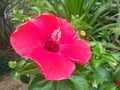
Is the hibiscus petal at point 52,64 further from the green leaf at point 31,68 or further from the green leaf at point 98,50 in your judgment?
the green leaf at point 98,50

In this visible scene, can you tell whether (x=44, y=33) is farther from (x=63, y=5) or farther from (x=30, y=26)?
(x=63, y=5)

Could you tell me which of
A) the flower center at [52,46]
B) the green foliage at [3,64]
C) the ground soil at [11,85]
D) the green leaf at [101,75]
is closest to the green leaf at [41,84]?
the flower center at [52,46]

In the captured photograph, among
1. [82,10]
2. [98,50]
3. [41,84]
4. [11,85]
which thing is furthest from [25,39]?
[11,85]

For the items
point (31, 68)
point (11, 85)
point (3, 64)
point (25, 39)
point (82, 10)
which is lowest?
point (11, 85)

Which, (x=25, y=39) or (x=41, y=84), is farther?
(x=41, y=84)

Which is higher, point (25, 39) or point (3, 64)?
point (25, 39)

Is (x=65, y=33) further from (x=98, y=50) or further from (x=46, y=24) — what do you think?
(x=98, y=50)

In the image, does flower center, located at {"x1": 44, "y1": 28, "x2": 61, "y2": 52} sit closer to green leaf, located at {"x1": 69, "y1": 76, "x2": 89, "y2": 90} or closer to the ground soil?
green leaf, located at {"x1": 69, "y1": 76, "x2": 89, "y2": 90}

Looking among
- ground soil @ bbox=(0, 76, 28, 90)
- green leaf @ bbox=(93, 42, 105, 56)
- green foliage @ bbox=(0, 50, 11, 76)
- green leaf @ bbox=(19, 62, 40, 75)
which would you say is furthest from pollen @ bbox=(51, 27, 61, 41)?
green foliage @ bbox=(0, 50, 11, 76)
